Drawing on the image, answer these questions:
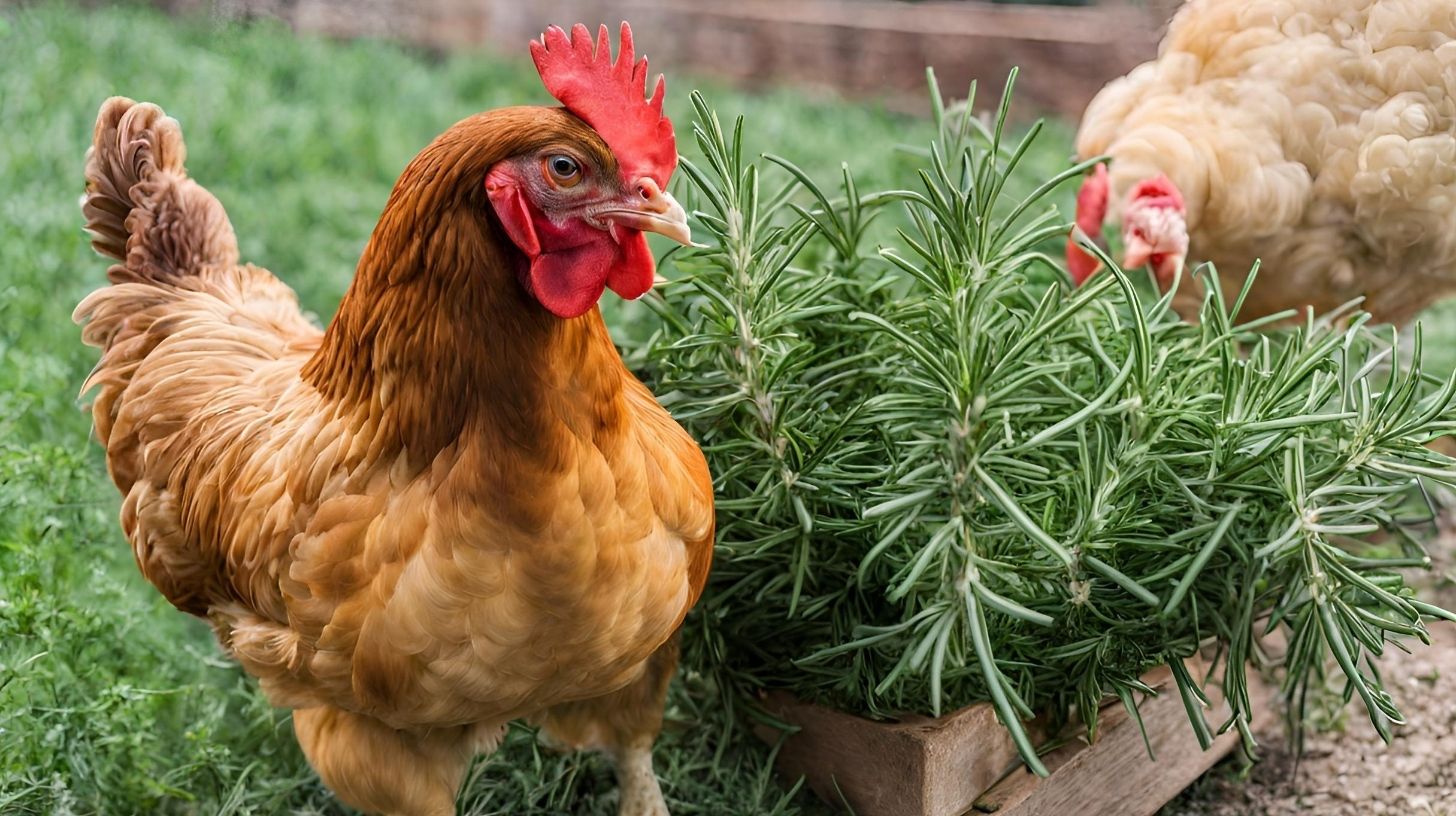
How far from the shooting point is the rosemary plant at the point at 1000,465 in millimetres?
1617

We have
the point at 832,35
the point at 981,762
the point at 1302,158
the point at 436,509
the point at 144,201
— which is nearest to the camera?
the point at 436,509

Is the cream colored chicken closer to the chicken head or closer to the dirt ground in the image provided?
the dirt ground

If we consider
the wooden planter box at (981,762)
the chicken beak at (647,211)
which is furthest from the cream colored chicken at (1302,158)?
the chicken beak at (647,211)

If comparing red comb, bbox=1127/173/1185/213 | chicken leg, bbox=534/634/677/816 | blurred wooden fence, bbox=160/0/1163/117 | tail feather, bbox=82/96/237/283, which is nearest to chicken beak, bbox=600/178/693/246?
chicken leg, bbox=534/634/677/816

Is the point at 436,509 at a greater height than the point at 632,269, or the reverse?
the point at 632,269

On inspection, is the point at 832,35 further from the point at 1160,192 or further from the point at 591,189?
the point at 591,189

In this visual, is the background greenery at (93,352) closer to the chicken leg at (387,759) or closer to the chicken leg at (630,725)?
the chicken leg at (630,725)

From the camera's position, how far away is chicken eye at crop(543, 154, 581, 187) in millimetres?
1374

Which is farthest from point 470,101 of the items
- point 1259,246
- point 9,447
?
point 1259,246

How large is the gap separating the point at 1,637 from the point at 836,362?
4.72ft

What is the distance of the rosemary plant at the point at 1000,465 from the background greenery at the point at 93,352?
0.41 meters

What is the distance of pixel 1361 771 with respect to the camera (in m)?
2.19

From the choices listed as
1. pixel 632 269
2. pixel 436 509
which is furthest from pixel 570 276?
pixel 436 509

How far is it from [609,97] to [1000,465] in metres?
0.71
